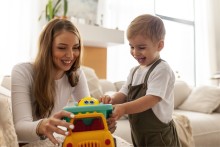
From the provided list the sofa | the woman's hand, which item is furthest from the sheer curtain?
the woman's hand

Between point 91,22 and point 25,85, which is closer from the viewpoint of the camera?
point 25,85

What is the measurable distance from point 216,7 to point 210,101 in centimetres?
302

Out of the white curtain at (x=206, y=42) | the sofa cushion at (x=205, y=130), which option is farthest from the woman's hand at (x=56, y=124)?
the white curtain at (x=206, y=42)

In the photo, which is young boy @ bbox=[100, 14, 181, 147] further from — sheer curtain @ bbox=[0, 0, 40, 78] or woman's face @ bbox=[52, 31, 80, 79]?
sheer curtain @ bbox=[0, 0, 40, 78]

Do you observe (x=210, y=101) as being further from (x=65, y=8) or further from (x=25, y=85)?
(x=25, y=85)

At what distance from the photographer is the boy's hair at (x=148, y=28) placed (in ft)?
3.63

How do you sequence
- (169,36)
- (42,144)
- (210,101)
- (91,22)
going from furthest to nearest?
(169,36) → (91,22) → (210,101) → (42,144)

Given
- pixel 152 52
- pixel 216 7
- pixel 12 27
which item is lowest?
pixel 152 52

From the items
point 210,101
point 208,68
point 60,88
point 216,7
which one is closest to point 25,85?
point 60,88

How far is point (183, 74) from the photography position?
4.84 m

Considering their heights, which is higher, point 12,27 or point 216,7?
point 216,7

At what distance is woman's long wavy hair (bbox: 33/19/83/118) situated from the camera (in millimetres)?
1101

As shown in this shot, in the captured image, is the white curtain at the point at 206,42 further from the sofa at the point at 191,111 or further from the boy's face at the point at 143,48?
the boy's face at the point at 143,48

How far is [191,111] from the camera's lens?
2.85m
